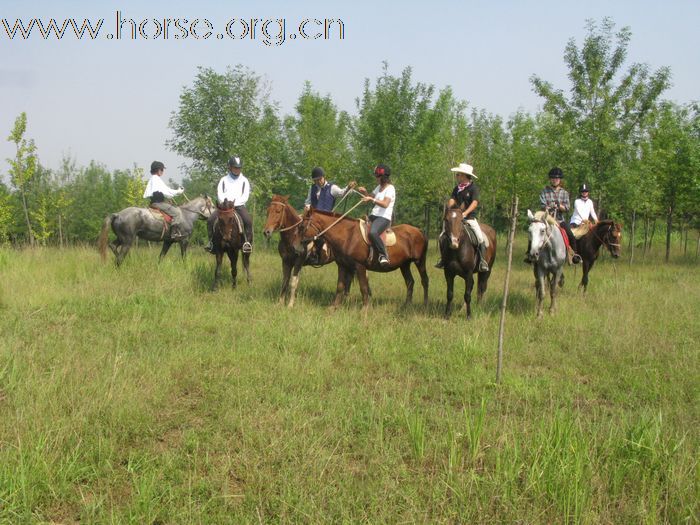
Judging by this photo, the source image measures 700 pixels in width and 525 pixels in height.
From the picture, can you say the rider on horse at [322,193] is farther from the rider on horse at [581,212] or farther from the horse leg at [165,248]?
the rider on horse at [581,212]

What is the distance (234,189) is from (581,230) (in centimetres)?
887

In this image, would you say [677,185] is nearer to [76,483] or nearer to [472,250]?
[472,250]

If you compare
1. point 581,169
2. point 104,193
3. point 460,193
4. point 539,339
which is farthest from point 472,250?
point 104,193

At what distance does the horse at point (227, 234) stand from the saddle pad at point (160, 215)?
276 centimetres

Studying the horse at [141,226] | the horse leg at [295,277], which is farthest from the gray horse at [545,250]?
the horse at [141,226]

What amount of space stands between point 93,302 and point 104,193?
156 feet

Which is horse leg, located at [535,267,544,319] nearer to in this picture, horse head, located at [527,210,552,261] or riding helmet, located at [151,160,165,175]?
horse head, located at [527,210,552,261]

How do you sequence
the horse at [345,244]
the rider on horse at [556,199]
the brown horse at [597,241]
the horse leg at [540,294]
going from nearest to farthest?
the horse leg at [540,294] → the horse at [345,244] → the rider on horse at [556,199] → the brown horse at [597,241]

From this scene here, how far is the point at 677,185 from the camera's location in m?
20.8

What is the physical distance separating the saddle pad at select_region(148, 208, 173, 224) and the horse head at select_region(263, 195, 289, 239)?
5.24m

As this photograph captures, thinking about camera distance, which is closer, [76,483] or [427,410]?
[76,483]

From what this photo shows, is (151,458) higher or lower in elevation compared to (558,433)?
lower

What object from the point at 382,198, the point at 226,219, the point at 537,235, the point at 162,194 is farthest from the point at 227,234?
the point at 537,235

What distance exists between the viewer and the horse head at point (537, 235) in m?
9.49
